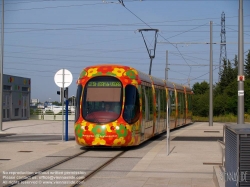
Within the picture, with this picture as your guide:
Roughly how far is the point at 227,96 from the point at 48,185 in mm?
54024

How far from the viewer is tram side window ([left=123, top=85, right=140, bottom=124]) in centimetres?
1931

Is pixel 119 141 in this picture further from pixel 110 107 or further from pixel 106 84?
pixel 106 84

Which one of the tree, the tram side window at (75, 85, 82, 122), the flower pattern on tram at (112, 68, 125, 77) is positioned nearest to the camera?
the tram side window at (75, 85, 82, 122)

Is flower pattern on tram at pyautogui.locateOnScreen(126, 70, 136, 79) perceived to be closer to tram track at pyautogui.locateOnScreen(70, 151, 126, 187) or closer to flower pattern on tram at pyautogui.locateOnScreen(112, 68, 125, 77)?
flower pattern on tram at pyautogui.locateOnScreen(112, 68, 125, 77)

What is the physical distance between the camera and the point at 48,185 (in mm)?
11648

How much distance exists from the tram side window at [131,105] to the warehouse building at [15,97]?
28.3 meters

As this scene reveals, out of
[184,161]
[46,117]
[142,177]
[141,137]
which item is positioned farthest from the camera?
[46,117]

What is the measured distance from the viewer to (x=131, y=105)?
64.3 feet

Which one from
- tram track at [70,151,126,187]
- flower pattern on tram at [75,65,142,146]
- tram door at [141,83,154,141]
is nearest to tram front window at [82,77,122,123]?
flower pattern on tram at [75,65,142,146]

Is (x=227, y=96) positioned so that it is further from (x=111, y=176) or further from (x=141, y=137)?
(x=111, y=176)

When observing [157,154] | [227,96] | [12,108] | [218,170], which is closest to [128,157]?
[157,154]

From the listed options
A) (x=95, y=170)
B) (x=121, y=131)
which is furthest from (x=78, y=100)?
(x=95, y=170)

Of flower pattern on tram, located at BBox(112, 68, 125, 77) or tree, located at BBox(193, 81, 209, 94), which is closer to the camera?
flower pattern on tram, located at BBox(112, 68, 125, 77)

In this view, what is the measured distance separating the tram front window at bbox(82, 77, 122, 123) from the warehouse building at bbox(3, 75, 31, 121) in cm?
2808
